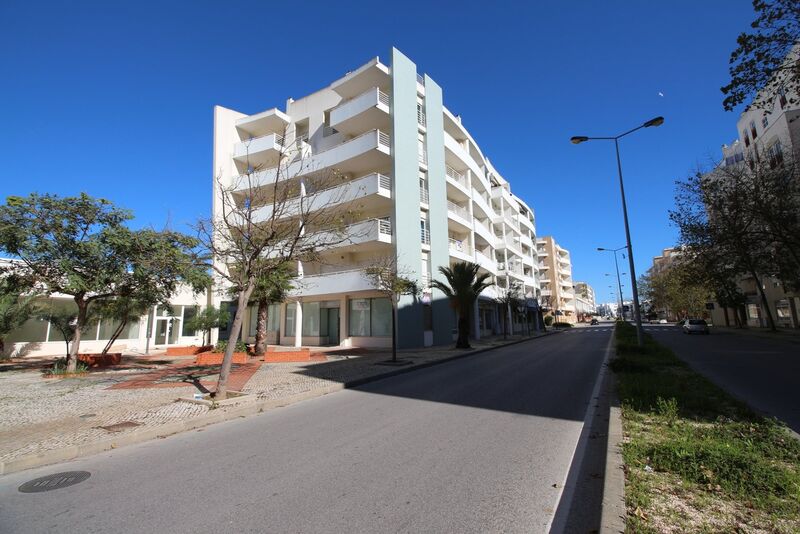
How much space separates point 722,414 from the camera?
6371mm

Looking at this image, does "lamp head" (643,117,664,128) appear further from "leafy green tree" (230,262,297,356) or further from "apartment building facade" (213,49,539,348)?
"leafy green tree" (230,262,297,356)

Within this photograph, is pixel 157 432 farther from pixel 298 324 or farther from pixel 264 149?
pixel 264 149

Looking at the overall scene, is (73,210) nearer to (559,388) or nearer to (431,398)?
(431,398)

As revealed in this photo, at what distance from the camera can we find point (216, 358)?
20.6 meters

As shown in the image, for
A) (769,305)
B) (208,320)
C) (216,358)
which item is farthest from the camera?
(769,305)

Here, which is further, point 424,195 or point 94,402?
point 424,195

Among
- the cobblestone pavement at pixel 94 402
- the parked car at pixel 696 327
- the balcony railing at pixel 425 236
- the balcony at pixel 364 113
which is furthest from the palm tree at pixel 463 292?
the parked car at pixel 696 327

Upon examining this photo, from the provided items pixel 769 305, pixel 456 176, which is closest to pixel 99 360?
pixel 456 176

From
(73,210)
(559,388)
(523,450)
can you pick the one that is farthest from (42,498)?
(73,210)

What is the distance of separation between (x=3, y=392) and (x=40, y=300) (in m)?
12.7

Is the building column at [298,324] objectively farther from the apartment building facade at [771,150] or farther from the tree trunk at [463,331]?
the apartment building facade at [771,150]

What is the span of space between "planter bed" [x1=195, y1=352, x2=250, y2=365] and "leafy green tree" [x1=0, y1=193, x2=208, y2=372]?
17.5 feet

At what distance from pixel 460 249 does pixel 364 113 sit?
13687 mm

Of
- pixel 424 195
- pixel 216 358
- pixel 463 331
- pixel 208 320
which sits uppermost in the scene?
pixel 424 195
